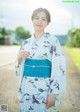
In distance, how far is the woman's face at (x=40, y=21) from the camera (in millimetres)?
2848

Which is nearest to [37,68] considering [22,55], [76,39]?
[22,55]

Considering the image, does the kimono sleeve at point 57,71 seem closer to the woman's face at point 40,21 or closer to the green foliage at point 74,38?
the woman's face at point 40,21

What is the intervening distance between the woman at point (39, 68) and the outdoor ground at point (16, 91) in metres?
A: 0.30

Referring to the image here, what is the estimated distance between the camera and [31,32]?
3102mm

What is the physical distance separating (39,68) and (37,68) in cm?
2

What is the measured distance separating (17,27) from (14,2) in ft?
0.70

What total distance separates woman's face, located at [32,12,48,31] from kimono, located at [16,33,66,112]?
0.06 meters

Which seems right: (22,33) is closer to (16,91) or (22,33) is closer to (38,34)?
(38,34)

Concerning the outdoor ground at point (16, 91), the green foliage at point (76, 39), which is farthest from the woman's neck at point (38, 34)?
the green foliage at point (76, 39)

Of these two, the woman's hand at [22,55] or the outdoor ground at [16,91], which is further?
the outdoor ground at [16,91]

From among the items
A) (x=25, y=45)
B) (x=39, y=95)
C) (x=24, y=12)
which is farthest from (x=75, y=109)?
(x=24, y=12)

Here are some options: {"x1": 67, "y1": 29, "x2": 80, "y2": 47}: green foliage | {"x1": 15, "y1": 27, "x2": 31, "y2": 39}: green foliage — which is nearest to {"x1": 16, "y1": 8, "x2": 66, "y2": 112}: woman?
{"x1": 15, "y1": 27, "x2": 31, "y2": 39}: green foliage

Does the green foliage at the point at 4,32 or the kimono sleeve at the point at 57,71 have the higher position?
the green foliage at the point at 4,32

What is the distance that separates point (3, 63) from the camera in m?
3.36
